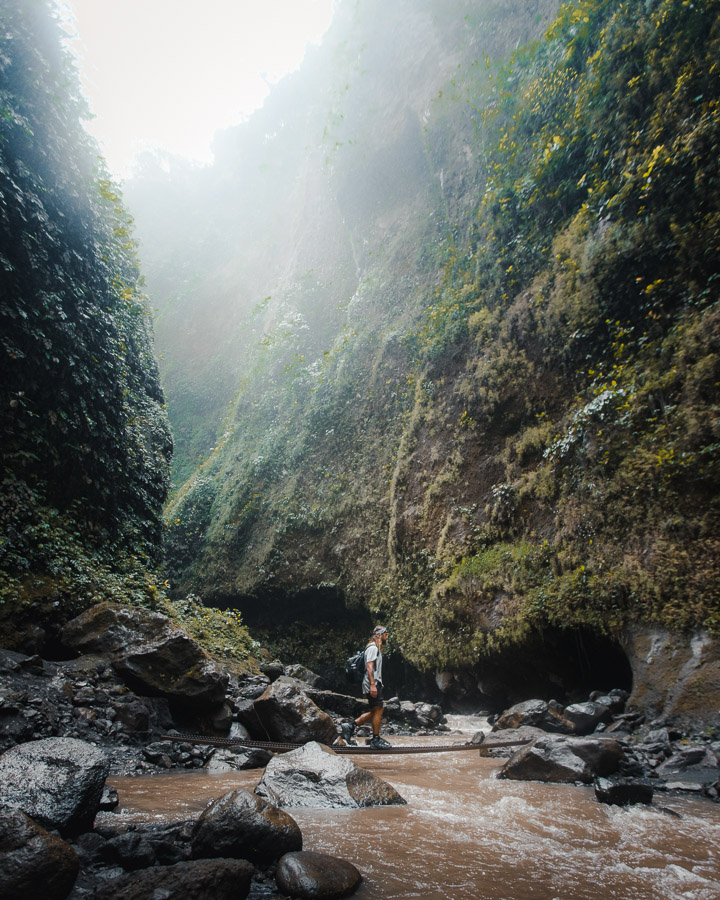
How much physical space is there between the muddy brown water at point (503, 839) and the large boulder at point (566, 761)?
143 millimetres

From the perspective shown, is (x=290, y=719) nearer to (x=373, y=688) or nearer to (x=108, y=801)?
(x=373, y=688)

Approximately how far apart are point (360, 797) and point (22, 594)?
5329mm

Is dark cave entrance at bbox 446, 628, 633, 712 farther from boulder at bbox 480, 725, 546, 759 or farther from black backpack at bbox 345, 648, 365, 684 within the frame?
black backpack at bbox 345, 648, 365, 684

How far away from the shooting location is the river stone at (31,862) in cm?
170

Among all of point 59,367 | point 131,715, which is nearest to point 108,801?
point 131,715

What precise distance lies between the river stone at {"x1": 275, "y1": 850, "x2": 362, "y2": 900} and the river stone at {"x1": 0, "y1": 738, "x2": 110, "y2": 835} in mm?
1107

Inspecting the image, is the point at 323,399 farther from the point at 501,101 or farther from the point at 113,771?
the point at 113,771

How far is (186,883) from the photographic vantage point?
1.84 metres

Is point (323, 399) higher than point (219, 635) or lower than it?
higher

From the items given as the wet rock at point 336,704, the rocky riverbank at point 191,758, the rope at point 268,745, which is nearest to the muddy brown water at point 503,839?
the rocky riverbank at point 191,758

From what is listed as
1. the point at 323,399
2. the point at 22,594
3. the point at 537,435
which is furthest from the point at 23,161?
the point at 537,435

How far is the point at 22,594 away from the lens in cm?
619

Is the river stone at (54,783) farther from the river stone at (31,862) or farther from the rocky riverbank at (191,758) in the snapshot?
the river stone at (31,862)

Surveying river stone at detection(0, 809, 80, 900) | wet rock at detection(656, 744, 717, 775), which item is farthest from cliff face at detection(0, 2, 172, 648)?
wet rock at detection(656, 744, 717, 775)
